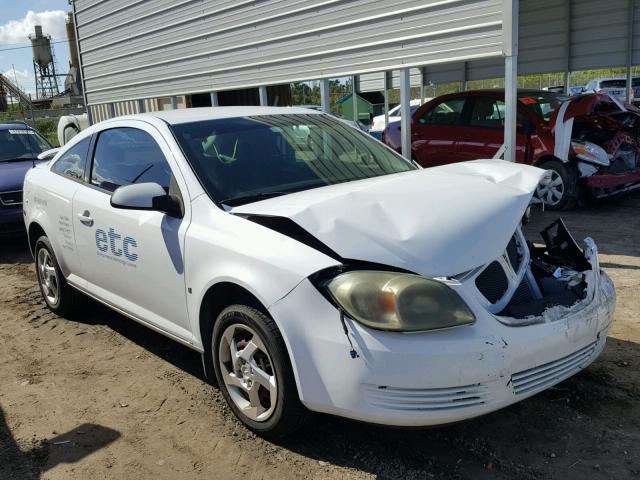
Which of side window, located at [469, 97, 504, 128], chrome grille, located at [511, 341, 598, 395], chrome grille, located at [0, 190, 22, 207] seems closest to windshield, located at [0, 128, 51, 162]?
chrome grille, located at [0, 190, 22, 207]

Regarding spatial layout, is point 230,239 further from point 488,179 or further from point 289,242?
point 488,179

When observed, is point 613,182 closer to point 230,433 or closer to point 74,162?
point 74,162

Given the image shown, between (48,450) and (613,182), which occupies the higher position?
(613,182)

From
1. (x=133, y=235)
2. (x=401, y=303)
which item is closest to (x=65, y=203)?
(x=133, y=235)

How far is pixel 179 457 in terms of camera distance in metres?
2.97

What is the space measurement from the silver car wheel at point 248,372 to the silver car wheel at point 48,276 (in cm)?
240

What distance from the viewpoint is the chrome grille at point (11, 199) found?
25.0ft

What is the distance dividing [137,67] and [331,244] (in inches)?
441

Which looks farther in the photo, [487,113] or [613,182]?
[487,113]

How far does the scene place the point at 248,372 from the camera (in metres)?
2.99

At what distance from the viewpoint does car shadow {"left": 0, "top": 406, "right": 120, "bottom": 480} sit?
2939 mm

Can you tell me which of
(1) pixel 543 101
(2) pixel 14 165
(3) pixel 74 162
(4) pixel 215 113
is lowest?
(2) pixel 14 165

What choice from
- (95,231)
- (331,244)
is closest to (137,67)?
(95,231)

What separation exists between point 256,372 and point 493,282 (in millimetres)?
1181
